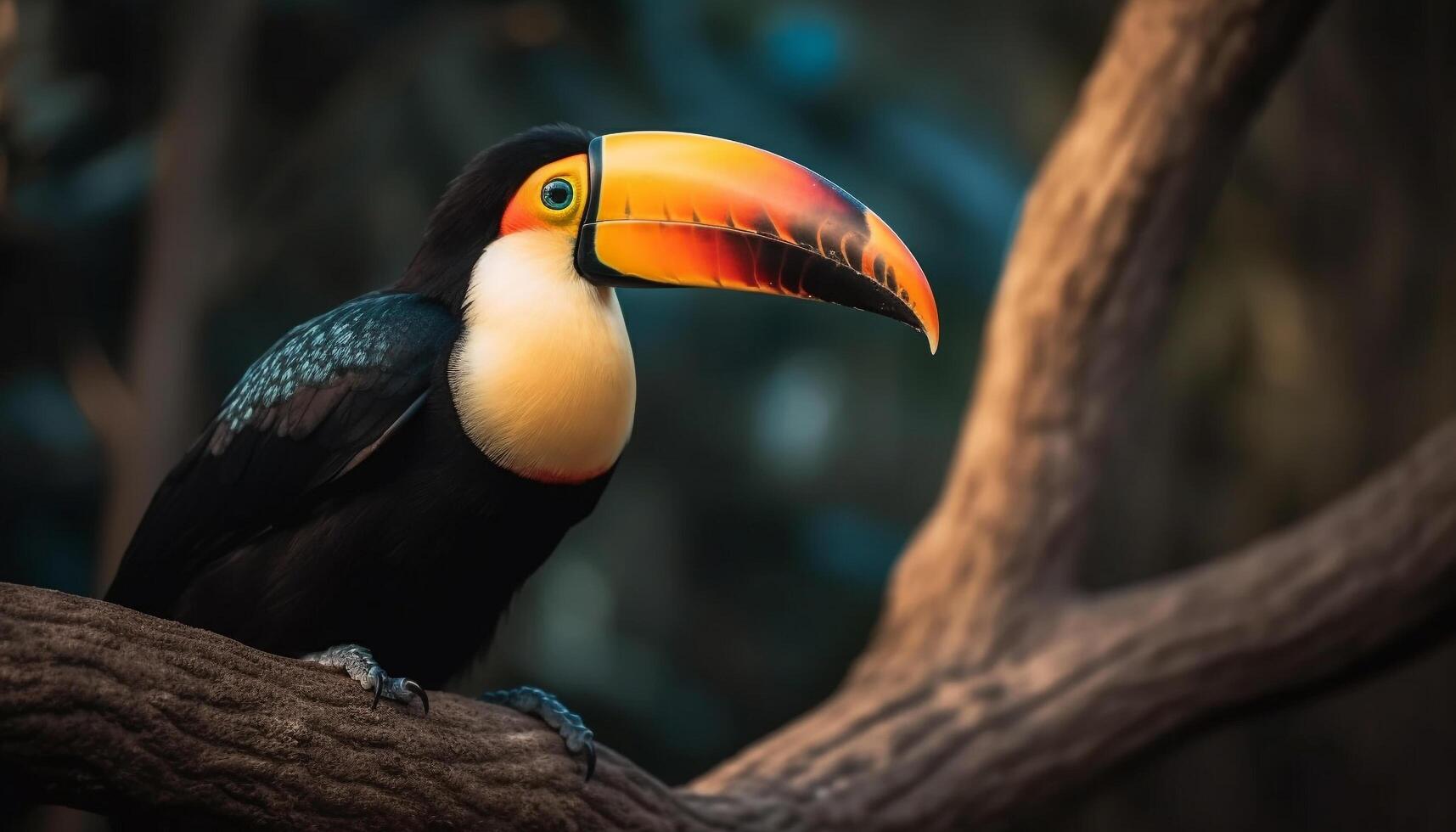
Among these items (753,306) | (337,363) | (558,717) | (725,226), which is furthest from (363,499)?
(753,306)

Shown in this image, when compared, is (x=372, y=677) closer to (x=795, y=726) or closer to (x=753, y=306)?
(x=795, y=726)

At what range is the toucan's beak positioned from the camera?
2.01 metres

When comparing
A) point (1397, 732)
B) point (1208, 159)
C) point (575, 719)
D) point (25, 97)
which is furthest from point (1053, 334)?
point (25, 97)

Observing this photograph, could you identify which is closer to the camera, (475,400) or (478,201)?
(475,400)

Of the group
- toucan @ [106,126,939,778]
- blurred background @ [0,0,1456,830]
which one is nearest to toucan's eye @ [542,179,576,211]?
toucan @ [106,126,939,778]

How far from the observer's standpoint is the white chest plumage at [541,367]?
1917mm

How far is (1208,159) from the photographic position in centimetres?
281

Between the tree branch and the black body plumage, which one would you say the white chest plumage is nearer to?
the black body plumage

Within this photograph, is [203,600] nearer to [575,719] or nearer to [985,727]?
[575,719]

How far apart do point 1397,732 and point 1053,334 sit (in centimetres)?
277

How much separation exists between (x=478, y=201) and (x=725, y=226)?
1.27 ft

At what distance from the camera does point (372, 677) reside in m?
1.77

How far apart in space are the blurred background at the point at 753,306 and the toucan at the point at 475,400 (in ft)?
6.97

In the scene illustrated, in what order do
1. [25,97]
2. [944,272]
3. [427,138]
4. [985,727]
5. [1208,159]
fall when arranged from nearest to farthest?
[985,727] → [1208,159] → [25,97] → [427,138] → [944,272]
